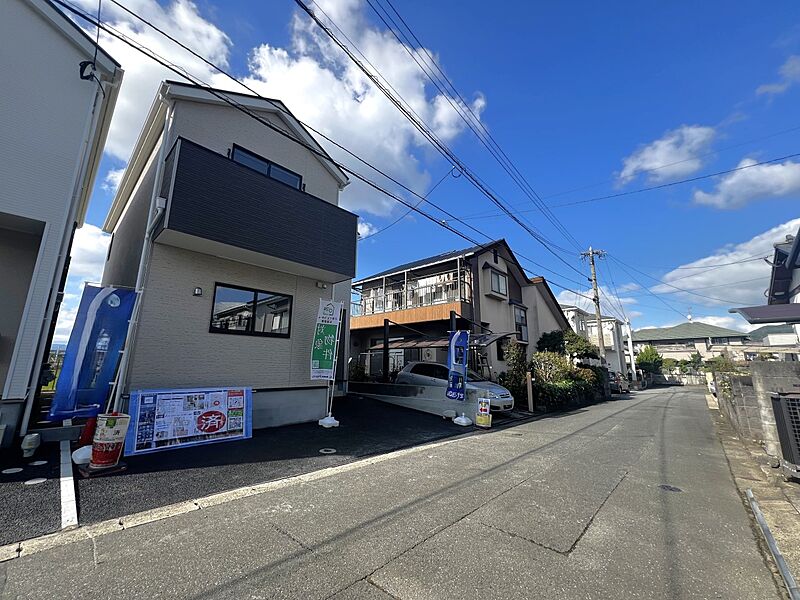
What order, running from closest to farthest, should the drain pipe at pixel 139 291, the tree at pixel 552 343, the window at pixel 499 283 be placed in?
the drain pipe at pixel 139 291
the window at pixel 499 283
the tree at pixel 552 343

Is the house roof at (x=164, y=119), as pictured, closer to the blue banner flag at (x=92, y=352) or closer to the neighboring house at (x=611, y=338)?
the blue banner flag at (x=92, y=352)

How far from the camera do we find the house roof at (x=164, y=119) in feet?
23.6

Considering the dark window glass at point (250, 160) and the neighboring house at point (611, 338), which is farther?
the neighboring house at point (611, 338)

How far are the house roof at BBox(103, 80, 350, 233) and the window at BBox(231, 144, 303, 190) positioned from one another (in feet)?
3.07

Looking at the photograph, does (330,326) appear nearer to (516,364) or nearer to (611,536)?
(611,536)

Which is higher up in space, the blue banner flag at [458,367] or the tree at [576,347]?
the tree at [576,347]

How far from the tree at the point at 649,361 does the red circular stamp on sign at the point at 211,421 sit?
159ft

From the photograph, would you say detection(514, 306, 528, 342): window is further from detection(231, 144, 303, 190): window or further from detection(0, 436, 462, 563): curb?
detection(0, 436, 462, 563): curb

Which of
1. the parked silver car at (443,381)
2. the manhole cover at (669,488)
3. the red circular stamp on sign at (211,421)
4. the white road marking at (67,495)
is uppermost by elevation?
the parked silver car at (443,381)

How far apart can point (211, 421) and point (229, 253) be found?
3292mm

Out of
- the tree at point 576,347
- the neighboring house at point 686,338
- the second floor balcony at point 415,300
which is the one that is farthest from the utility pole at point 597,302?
the neighboring house at point 686,338

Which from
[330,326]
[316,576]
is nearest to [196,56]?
[330,326]

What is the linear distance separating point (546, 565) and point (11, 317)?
368 inches

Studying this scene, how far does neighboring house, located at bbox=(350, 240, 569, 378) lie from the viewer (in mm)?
14875
